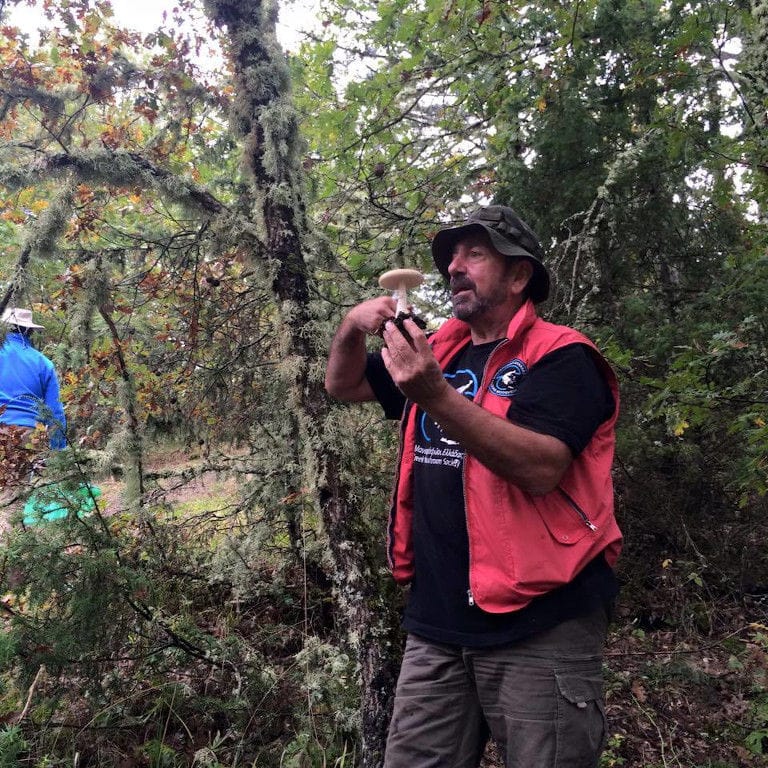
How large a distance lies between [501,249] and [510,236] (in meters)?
0.12

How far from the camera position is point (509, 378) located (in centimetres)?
195

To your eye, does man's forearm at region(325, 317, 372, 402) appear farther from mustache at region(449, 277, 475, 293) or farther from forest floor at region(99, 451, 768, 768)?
forest floor at region(99, 451, 768, 768)

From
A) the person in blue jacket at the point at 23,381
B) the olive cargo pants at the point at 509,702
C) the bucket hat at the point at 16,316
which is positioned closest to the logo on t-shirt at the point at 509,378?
the olive cargo pants at the point at 509,702

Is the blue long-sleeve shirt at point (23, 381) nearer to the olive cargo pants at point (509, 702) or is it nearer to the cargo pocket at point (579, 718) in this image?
the olive cargo pants at point (509, 702)

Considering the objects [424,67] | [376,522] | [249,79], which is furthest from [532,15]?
[376,522]

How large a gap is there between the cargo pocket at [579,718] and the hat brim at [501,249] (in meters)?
1.40

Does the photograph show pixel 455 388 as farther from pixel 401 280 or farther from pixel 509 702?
pixel 509 702

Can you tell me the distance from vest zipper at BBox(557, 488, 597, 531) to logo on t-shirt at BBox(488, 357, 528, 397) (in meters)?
0.37

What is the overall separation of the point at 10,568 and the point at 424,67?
5534mm

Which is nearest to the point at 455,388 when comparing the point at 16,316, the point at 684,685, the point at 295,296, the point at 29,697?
the point at 295,296

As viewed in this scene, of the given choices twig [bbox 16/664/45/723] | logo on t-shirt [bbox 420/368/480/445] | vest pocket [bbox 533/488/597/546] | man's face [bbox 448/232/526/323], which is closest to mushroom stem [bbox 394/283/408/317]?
man's face [bbox 448/232/526/323]

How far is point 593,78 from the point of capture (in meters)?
4.60

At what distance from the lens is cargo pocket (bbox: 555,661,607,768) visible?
5.57ft

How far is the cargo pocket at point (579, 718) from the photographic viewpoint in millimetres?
1698
